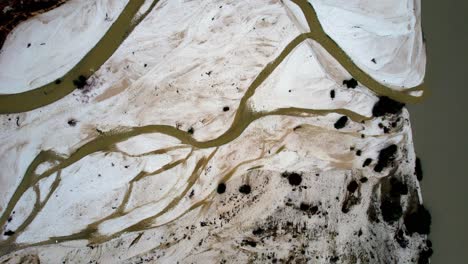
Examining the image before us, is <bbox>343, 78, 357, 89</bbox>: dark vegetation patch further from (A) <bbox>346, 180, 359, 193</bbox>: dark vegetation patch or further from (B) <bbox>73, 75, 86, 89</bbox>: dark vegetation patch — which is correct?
(B) <bbox>73, 75, 86, 89</bbox>: dark vegetation patch

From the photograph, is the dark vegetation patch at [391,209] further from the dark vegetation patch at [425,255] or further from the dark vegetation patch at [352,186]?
the dark vegetation patch at [425,255]

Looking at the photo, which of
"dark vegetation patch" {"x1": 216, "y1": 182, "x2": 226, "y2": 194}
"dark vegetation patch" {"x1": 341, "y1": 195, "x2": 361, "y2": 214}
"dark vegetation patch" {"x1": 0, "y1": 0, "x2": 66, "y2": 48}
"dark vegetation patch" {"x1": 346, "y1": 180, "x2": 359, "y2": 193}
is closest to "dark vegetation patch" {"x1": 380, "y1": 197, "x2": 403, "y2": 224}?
"dark vegetation patch" {"x1": 341, "y1": 195, "x2": 361, "y2": 214}

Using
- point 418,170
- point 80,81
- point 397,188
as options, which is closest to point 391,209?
point 397,188

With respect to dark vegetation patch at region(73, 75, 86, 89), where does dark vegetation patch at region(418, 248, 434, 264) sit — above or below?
below

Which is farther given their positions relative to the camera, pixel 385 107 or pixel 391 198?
pixel 391 198

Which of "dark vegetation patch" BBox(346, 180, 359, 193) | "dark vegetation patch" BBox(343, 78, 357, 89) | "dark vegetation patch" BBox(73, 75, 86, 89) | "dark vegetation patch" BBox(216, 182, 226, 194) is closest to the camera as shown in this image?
"dark vegetation patch" BBox(73, 75, 86, 89)

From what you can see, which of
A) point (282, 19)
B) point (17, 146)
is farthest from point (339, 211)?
point (17, 146)

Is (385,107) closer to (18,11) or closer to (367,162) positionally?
(367,162)

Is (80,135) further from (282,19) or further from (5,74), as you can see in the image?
(282,19)
